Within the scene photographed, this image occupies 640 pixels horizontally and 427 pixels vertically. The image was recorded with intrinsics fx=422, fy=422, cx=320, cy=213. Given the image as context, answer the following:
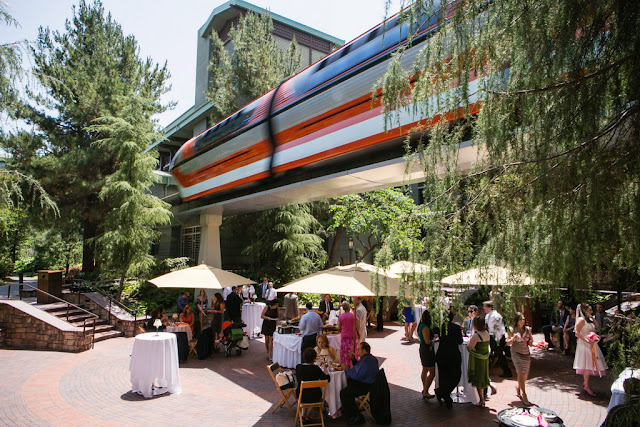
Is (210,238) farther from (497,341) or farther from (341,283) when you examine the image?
(497,341)

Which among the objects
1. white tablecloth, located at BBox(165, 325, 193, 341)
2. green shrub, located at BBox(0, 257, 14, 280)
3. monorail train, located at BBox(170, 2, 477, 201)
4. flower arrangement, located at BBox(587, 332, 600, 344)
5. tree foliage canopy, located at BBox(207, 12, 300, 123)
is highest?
tree foliage canopy, located at BBox(207, 12, 300, 123)

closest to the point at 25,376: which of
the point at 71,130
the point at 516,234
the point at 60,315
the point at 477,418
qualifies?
the point at 60,315

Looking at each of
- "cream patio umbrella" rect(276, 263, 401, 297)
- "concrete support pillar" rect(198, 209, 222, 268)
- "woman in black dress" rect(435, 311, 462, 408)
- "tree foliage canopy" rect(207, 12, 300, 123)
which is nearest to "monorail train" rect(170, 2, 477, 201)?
"cream patio umbrella" rect(276, 263, 401, 297)

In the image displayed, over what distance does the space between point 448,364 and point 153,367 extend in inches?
208

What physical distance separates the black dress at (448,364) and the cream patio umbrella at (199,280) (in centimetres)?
558

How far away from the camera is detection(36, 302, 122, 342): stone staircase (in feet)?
42.3

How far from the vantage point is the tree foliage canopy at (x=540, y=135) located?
3.57m

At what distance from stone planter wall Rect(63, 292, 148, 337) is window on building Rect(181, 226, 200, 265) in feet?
29.0

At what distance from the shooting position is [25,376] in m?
8.73

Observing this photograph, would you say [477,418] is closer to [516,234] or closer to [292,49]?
[516,234]

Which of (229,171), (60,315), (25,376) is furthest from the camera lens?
(229,171)

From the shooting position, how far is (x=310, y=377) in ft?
20.8

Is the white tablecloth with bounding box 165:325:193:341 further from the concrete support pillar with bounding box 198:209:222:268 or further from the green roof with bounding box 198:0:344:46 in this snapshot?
the green roof with bounding box 198:0:344:46

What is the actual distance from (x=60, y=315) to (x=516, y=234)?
1365cm
